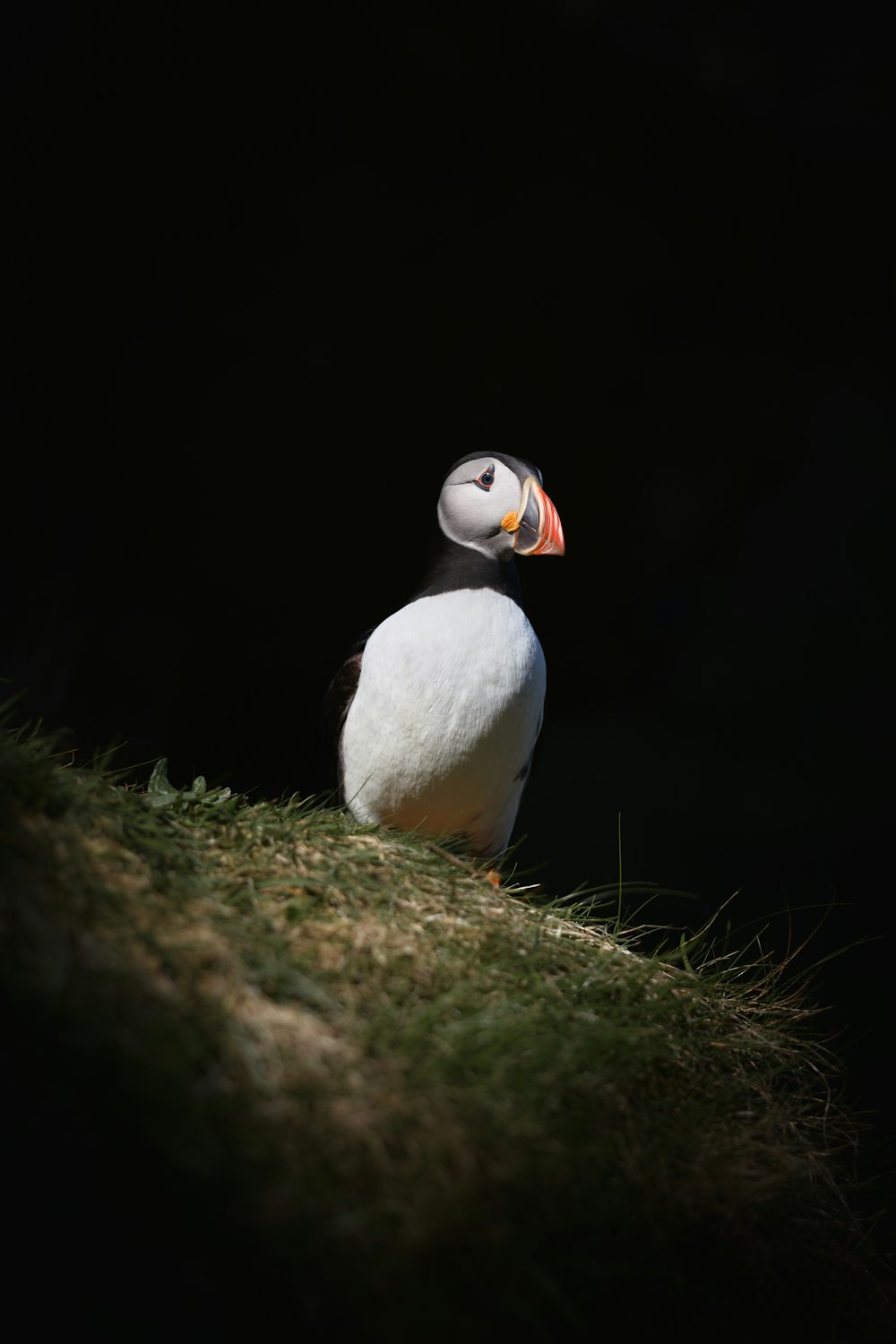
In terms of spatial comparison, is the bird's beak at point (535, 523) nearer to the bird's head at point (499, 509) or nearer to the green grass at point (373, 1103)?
the bird's head at point (499, 509)

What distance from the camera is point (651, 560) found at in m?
6.00

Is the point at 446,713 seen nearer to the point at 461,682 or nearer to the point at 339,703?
the point at 461,682

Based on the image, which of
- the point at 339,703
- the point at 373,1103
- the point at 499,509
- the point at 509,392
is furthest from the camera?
the point at 509,392

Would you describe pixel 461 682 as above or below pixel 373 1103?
above

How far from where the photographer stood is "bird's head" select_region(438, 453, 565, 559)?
2.89 m

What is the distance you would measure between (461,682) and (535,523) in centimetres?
48

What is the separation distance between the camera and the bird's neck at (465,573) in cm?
299

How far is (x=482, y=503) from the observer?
2.97 m

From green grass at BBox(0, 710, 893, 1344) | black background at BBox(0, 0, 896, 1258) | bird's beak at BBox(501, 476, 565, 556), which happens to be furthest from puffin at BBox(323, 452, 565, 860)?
black background at BBox(0, 0, 896, 1258)

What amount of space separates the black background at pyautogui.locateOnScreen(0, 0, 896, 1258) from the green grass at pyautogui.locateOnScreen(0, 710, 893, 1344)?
277cm

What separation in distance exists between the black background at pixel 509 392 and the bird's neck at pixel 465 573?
2.52 meters

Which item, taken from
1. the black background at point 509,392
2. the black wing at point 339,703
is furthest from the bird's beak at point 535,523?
the black background at point 509,392

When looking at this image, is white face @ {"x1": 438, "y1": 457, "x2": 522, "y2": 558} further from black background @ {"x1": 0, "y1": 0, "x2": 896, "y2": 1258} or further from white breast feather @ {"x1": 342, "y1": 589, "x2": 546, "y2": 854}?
black background @ {"x1": 0, "y1": 0, "x2": 896, "y2": 1258}

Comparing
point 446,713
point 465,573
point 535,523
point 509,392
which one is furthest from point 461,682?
point 509,392
